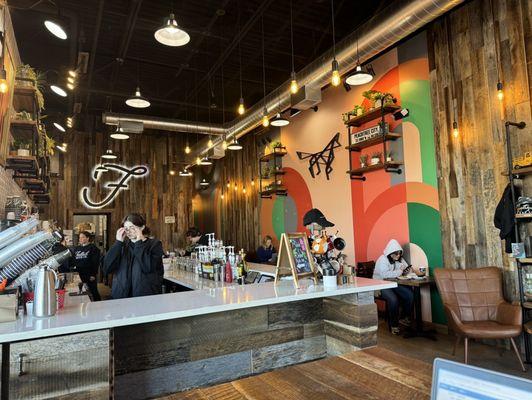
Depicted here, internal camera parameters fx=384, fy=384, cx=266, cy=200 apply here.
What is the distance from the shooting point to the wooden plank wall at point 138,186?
10125 millimetres

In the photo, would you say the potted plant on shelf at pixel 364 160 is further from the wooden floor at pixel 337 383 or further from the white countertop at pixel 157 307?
the wooden floor at pixel 337 383

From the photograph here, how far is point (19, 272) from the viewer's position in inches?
79.6

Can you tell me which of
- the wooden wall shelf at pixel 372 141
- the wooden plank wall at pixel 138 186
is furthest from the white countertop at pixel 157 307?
the wooden plank wall at pixel 138 186

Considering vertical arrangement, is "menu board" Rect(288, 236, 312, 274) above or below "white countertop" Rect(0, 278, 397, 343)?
above

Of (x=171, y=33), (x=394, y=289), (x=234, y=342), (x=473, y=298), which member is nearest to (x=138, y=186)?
(x=171, y=33)

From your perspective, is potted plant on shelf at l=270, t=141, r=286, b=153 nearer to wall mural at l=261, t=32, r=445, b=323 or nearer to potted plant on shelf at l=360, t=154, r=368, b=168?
wall mural at l=261, t=32, r=445, b=323

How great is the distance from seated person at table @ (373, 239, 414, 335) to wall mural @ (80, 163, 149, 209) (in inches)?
305

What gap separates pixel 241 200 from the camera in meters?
10.3

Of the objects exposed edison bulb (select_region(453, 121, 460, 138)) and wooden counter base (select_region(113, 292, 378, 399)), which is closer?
wooden counter base (select_region(113, 292, 378, 399))

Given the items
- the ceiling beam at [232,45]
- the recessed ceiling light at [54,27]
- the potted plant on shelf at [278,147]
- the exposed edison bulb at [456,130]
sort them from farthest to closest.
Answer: the potted plant on shelf at [278,147] < the ceiling beam at [232,45] < the exposed edison bulb at [456,130] < the recessed ceiling light at [54,27]

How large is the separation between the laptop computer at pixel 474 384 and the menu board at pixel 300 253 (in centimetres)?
190

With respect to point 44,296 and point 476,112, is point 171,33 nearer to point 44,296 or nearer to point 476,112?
point 44,296

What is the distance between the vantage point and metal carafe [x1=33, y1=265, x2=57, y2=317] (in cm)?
185

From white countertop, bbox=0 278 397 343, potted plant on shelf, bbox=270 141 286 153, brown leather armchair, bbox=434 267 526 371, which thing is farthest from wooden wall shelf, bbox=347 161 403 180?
white countertop, bbox=0 278 397 343
